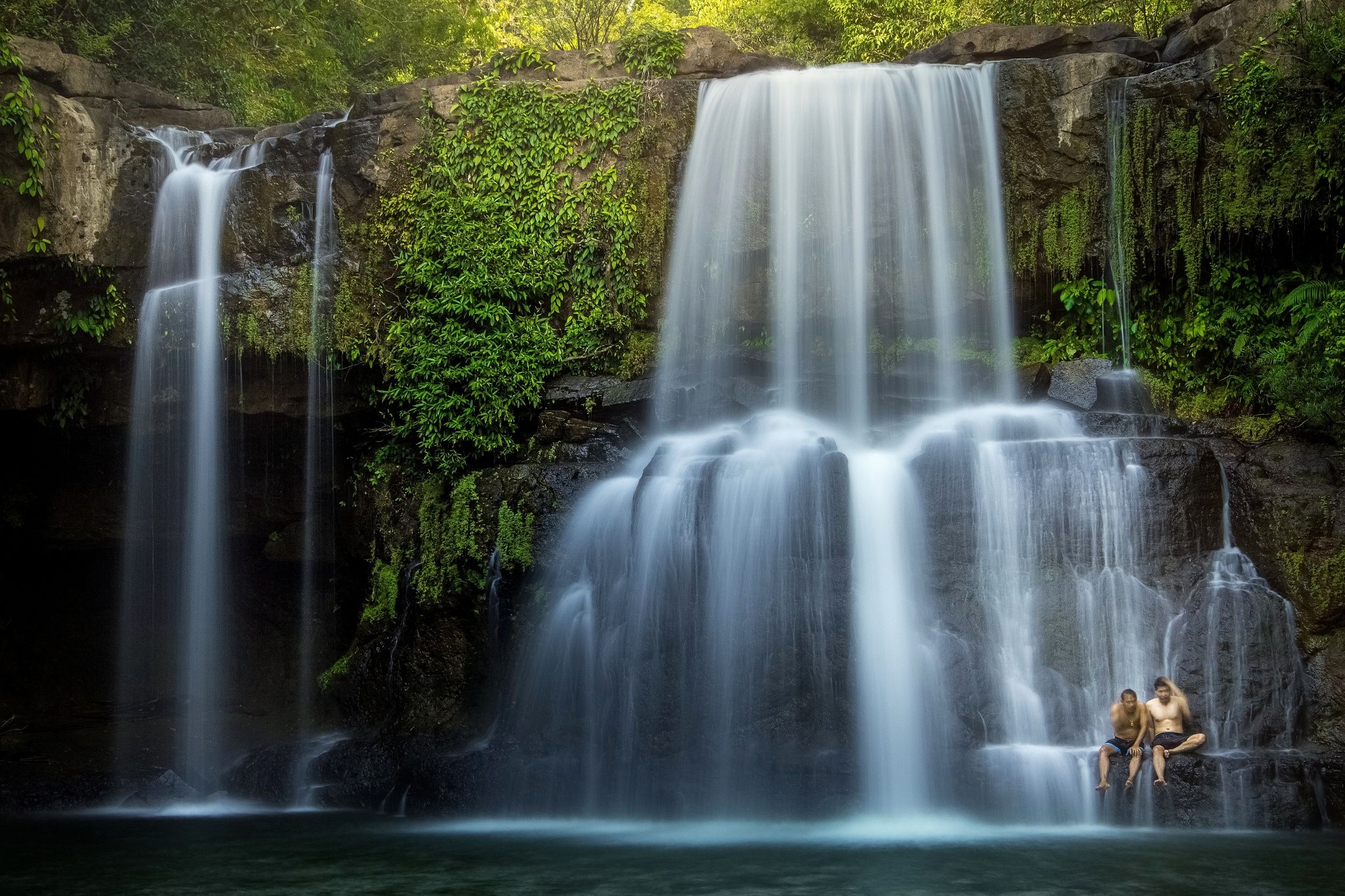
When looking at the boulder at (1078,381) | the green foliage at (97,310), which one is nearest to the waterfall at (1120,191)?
the boulder at (1078,381)

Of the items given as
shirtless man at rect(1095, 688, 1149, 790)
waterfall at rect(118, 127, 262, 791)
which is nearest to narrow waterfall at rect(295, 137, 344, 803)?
waterfall at rect(118, 127, 262, 791)

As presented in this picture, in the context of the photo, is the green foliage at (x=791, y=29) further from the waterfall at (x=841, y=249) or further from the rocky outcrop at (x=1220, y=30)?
the rocky outcrop at (x=1220, y=30)

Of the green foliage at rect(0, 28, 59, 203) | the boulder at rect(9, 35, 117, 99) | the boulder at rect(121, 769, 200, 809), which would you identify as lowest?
the boulder at rect(121, 769, 200, 809)

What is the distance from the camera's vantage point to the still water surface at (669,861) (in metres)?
7.70

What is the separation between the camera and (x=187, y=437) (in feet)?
47.0

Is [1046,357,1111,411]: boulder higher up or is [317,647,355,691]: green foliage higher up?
[1046,357,1111,411]: boulder

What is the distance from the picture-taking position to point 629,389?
571 inches

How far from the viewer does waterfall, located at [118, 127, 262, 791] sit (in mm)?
14305

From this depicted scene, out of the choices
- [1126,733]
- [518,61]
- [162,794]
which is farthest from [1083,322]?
[162,794]

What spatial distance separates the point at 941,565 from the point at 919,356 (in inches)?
167

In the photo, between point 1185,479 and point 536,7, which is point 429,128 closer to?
point 1185,479

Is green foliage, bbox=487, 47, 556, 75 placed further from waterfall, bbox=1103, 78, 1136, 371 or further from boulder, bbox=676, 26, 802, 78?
waterfall, bbox=1103, 78, 1136, 371

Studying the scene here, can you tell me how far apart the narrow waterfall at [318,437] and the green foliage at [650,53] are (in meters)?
4.16

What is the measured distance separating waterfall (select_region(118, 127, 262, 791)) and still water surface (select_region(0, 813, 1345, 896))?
13.3 ft
